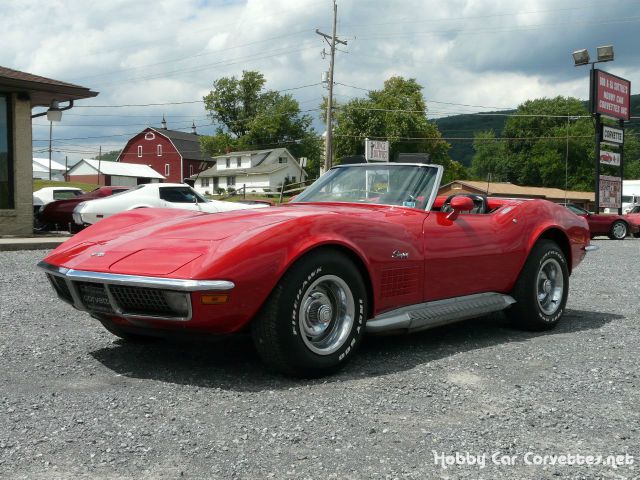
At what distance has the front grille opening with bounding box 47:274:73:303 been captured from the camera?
3848 mm

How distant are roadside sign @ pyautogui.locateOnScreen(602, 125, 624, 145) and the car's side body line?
82.3 ft

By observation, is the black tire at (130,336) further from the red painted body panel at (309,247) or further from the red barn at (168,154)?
the red barn at (168,154)

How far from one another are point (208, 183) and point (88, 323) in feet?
243

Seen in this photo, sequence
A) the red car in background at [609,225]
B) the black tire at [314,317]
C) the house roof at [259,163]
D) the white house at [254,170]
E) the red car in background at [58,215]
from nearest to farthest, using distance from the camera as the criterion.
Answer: the black tire at [314,317] → the red car in background at [58,215] → the red car in background at [609,225] → the house roof at [259,163] → the white house at [254,170]

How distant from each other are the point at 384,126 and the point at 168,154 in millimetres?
31470

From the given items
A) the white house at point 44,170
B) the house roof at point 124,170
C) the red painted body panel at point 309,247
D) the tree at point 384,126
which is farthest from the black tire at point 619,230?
the white house at point 44,170

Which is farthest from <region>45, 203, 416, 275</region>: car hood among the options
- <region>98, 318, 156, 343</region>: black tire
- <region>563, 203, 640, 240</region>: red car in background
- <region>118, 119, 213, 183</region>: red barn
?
<region>118, 119, 213, 183</region>: red barn

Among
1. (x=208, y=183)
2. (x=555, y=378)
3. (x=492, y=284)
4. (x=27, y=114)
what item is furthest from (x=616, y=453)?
(x=208, y=183)

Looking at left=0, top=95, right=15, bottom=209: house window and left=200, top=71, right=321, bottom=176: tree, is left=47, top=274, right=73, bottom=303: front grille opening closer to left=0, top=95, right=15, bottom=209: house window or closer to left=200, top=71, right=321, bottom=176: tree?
left=0, top=95, right=15, bottom=209: house window

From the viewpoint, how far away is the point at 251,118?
78.9 m

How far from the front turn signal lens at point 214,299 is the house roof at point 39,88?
1223 cm

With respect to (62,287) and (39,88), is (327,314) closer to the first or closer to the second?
(62,287)

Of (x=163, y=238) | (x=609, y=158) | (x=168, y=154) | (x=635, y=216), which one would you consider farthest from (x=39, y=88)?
(x=168, y=154)

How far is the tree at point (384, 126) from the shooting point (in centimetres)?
6450
